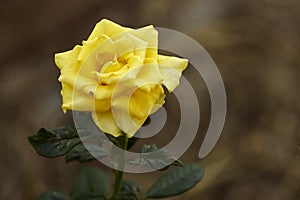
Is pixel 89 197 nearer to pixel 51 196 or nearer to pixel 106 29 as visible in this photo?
pixel 51 196

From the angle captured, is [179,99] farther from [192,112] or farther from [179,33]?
[179,33]

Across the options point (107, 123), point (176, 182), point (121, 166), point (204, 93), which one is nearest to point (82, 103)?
point (107, 123)

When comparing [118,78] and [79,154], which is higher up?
[118,78]

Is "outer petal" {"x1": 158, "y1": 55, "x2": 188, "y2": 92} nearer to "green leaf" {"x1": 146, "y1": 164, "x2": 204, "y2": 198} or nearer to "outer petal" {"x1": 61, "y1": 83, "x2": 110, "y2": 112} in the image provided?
"outer petal" {"x1": 61, "y1": 83, "x2": 110, "y2": 112}

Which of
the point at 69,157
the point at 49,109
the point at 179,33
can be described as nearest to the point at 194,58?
the point at 179,33

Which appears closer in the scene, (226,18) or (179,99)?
(179,99)

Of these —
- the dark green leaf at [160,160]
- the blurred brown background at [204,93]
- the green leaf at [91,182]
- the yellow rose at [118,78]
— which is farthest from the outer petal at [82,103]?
the blurred brown background at [204,93]
